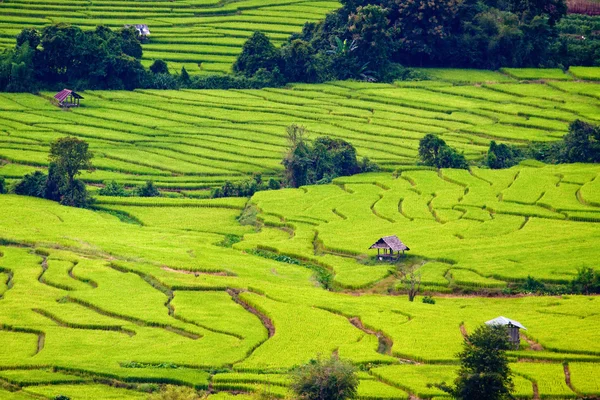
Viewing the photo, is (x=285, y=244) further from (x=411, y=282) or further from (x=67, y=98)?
(x=67, y=98)

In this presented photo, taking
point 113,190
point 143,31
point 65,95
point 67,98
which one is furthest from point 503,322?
point 143,31

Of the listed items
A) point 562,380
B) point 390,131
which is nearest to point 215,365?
point 562,380

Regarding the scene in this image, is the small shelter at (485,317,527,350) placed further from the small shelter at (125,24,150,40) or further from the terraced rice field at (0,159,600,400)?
the small shelter at (125,24,150,40)

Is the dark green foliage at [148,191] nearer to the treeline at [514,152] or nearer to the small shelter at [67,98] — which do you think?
the treeline at [514,152]

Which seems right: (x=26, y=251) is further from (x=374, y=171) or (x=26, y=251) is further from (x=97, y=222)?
(x=374, y=171)

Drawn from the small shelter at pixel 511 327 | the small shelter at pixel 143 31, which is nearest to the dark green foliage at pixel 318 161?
the small shelter at pixel 143 31
